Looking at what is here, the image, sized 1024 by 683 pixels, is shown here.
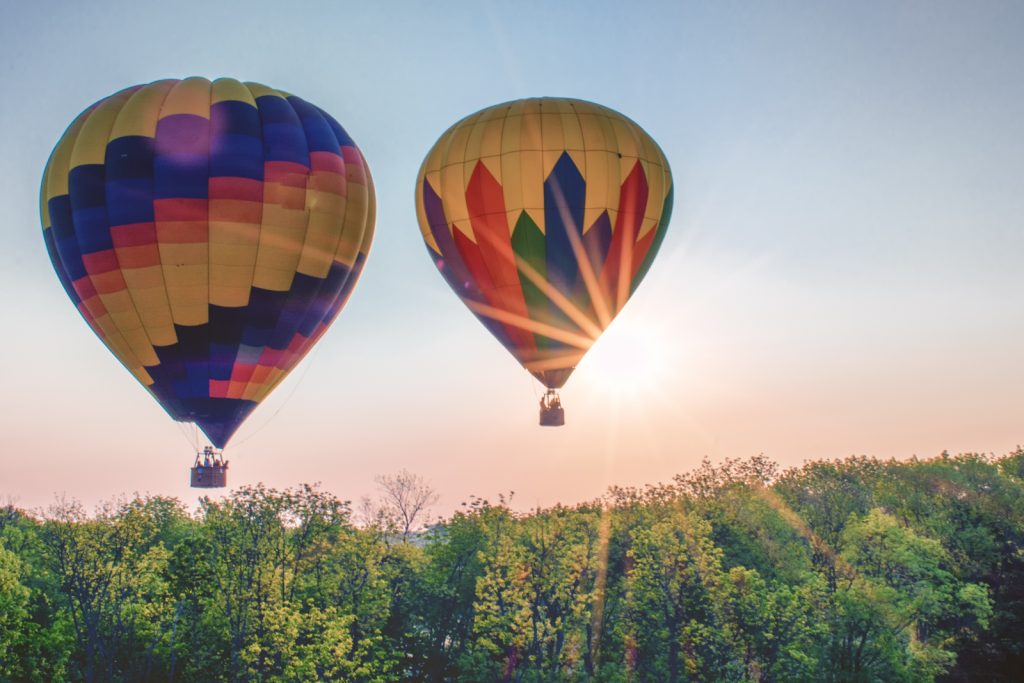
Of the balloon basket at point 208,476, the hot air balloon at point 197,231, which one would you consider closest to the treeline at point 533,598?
the balloon basket at point 208,476

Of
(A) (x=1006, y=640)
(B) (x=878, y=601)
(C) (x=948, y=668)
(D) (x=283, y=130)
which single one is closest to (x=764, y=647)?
(B) (x=878, y=601)

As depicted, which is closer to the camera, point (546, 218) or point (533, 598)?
point (546, 218)

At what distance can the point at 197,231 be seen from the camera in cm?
2344

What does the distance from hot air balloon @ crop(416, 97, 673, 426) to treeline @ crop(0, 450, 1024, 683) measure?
1750cm

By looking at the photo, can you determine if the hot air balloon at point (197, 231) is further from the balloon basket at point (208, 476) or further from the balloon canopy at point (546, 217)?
the balloon canopy at point (546, 217)

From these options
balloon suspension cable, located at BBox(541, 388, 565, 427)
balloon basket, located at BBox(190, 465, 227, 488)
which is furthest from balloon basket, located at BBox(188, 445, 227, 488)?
balloon suspension cable, located at BBox(541, 388, 565, 427)

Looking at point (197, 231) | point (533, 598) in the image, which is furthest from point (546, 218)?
point (533, 598)

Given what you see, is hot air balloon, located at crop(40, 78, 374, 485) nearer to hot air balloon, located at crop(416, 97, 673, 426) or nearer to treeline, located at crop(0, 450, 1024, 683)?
hot air balloon, located at crop(416, 97, 673, 426)

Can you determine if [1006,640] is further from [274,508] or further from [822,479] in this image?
[274,508]

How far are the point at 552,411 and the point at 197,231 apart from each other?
12.0 metres

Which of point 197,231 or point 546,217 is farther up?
point 546,217

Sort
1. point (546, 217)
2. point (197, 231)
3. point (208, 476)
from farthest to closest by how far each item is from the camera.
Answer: point (546, 217)
point (208, 476)
point (197, 231)

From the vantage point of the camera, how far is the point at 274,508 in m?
42.4

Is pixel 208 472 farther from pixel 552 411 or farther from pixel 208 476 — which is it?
pixel 552 411
